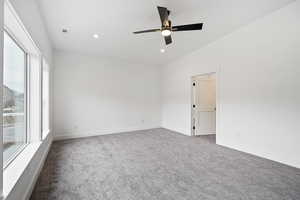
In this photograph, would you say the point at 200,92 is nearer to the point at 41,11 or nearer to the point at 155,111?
the point at 155,111

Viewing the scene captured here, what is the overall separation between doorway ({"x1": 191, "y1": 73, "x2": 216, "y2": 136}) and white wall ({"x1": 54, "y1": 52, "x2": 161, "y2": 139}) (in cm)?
197

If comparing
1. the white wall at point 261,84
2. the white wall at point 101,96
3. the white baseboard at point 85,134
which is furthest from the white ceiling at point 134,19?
the white baseboard at point 85,134

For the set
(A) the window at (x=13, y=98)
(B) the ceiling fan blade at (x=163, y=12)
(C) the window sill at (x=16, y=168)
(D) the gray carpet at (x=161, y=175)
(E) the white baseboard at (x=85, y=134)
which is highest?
(B) the ceiling fan blade at (x=163, y=12)

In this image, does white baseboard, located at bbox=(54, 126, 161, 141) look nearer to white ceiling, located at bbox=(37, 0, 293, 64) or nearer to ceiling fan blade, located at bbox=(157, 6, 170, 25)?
white ceiling, located at bbox=(37, 0, 293, 64)

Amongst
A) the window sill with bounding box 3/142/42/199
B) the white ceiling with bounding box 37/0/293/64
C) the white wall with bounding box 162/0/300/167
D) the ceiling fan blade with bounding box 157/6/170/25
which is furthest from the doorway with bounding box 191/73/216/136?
the window sill with bounding box 3/142/42/199

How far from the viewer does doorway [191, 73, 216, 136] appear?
5.47 meters

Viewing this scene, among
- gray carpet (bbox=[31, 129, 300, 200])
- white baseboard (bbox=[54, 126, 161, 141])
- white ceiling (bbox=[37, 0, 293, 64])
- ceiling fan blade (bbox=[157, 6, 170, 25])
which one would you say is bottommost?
gray carpet (bbox=[31, 129, 300, 200])

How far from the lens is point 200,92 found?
5.54 m

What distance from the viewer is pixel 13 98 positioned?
7.35 ft

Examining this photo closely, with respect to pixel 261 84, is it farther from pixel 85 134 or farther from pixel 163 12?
pixel 85 134

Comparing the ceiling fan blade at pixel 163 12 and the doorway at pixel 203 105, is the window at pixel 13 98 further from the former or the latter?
the doorway at pixel 203 105

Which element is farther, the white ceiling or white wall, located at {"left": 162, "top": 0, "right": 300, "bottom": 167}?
white wall, located at {"left": 162, "top": 0, "right": 300, "bottom": 167}

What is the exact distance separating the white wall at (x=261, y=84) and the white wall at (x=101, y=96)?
2.73 meters

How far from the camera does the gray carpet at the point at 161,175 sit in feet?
6.99
